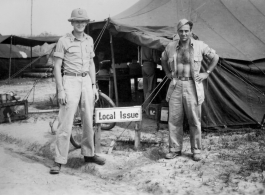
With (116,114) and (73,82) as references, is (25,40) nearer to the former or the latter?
(116,114)

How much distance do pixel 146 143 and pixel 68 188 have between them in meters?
2.21

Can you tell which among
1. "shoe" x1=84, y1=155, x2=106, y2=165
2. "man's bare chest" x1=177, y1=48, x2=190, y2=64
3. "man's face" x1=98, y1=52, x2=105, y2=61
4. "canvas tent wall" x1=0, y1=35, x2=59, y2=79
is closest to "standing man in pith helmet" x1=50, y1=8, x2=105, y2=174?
"shoe" x1=84, y1=155, x2=106, y2=165

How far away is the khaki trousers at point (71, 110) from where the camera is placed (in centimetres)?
442

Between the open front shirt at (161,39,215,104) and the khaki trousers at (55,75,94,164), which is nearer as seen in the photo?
the khaki trousers at (55,75,94,164)

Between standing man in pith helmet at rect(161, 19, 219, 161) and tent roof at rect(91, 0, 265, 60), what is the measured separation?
1.82 metres

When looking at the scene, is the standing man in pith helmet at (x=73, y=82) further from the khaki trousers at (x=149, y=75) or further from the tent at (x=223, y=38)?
the khaki trousers at (x=149, y=75)

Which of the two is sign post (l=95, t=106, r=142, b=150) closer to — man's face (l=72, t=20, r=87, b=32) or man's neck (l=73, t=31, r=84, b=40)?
man's neck (l=73, t=31, r=84, b=40)

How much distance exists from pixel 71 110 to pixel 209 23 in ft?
15.9

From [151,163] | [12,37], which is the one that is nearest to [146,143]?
[151,163]

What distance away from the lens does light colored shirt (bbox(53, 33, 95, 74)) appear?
4441 mm

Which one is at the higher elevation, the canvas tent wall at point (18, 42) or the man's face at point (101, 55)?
the canvas tent wall at point (18, 42)

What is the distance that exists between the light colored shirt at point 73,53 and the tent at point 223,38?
237 centimetres

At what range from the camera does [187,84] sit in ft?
15.7

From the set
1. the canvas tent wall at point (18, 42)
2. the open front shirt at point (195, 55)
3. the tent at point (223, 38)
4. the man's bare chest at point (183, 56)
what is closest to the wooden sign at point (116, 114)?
the open front shirt at point (195, 55)
